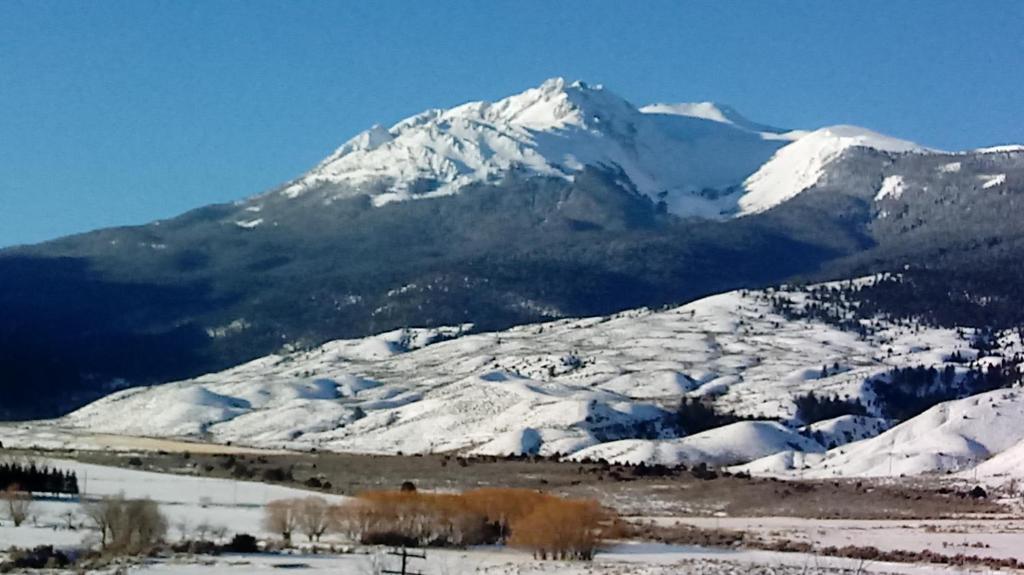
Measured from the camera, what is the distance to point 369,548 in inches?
2148

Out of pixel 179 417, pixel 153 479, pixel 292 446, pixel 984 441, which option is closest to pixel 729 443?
pixel 984 441

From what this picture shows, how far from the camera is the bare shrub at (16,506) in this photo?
5528cm

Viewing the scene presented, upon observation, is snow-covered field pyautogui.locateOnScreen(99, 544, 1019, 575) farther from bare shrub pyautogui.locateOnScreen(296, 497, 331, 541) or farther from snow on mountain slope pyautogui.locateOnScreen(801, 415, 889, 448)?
snow on mountain slope pyautogui.locateOnScreen(801, 415, 889, 448)

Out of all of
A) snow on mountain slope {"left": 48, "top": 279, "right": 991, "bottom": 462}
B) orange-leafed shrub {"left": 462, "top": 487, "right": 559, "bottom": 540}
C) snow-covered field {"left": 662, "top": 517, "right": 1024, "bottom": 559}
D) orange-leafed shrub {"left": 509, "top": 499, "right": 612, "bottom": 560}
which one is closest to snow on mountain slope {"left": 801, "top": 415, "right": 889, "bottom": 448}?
snow on mountain slope {"left": 48, "top": 279, "right": 991, "bottom": 462}

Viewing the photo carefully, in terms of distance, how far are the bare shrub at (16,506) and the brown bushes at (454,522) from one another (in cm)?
942

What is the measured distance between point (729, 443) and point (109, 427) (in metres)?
87.0

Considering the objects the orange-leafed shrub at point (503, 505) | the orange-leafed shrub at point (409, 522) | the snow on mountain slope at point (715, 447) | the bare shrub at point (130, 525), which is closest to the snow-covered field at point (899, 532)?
the orange-leafed shrub at point (503, 505)

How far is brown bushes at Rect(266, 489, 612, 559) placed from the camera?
55.5m

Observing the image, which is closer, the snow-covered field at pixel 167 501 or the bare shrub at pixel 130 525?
the bare shrub at pixel 130 525

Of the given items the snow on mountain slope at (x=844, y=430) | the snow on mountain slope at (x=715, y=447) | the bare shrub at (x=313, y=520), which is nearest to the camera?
the bare shrub at (x=313, y=520)

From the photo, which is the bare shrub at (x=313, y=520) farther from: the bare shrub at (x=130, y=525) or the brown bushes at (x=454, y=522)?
the bare shrub at (x=130, y=525)

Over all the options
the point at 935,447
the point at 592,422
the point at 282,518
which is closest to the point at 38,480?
the point at 282,518

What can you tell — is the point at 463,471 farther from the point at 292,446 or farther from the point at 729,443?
the point at 292,446

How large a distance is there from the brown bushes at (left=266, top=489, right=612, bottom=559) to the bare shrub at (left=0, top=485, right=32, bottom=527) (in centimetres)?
942
